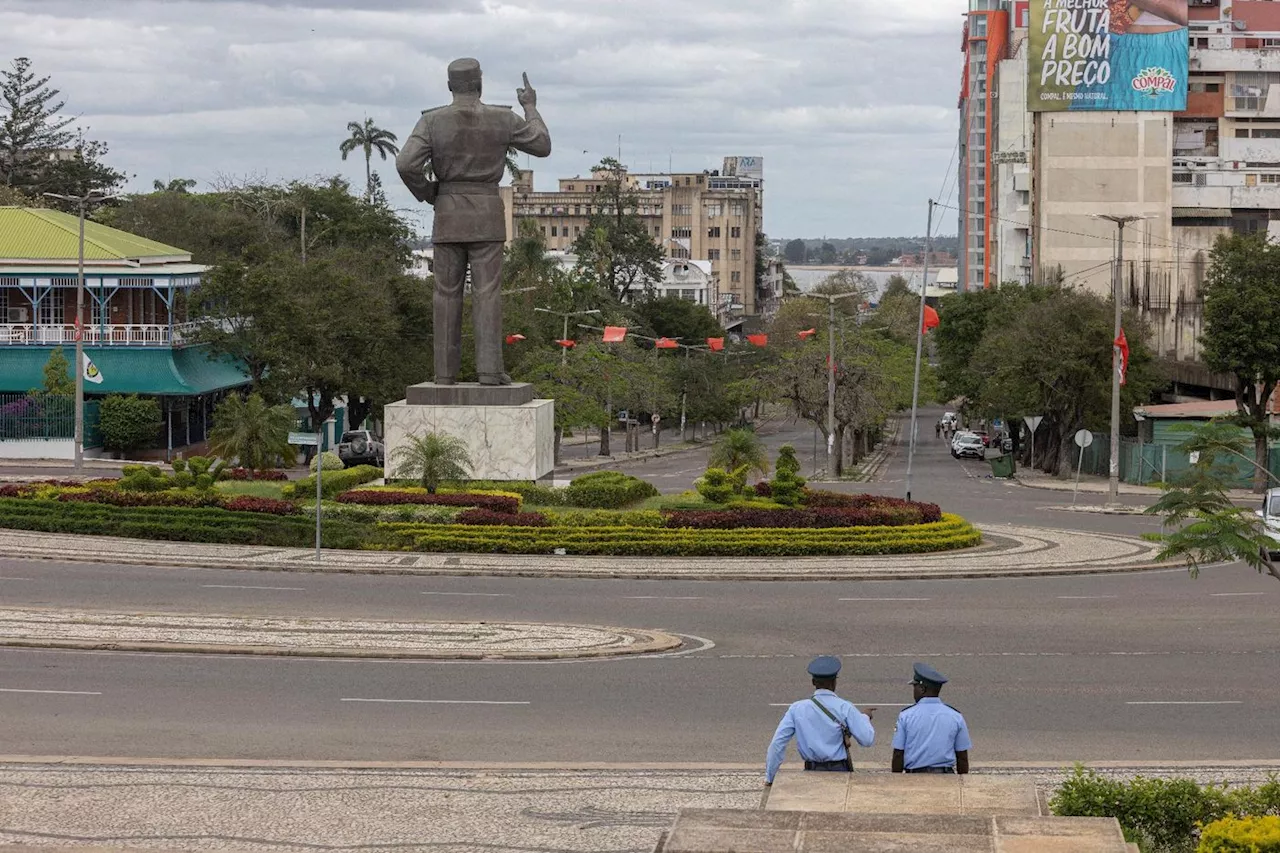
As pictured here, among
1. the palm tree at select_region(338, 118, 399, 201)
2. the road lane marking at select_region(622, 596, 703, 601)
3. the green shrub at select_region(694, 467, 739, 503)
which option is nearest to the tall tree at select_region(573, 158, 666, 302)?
the palm tree at select_region(338, 118, 399, 201)

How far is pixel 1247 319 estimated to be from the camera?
175ft

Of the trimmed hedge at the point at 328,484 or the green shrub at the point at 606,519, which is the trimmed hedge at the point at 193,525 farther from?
the green shrub at the point at 606,519

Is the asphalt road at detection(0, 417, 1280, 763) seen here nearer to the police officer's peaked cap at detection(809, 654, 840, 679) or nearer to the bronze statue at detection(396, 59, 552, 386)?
the police officer's peaked cap at detection(809, 654, 840, 679)

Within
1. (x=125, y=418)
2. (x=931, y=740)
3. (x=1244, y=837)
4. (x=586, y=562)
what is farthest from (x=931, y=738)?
(x=125, y=418)

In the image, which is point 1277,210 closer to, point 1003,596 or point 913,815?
point 1003,596

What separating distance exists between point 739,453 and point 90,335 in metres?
28.9

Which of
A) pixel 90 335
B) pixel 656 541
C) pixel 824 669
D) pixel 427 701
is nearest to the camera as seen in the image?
pixel 824 669

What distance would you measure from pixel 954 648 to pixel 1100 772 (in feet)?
24.6

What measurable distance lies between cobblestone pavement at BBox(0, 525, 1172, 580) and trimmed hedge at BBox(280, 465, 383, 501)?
3218mm

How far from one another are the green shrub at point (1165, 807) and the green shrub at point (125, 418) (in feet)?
157

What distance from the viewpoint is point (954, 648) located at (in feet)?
76.7

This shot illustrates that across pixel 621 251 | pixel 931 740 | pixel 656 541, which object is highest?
pixel 621 251

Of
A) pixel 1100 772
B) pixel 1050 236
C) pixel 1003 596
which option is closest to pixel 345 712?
pixel 1100 772

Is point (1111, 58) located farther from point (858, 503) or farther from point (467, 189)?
point (467, 189)
